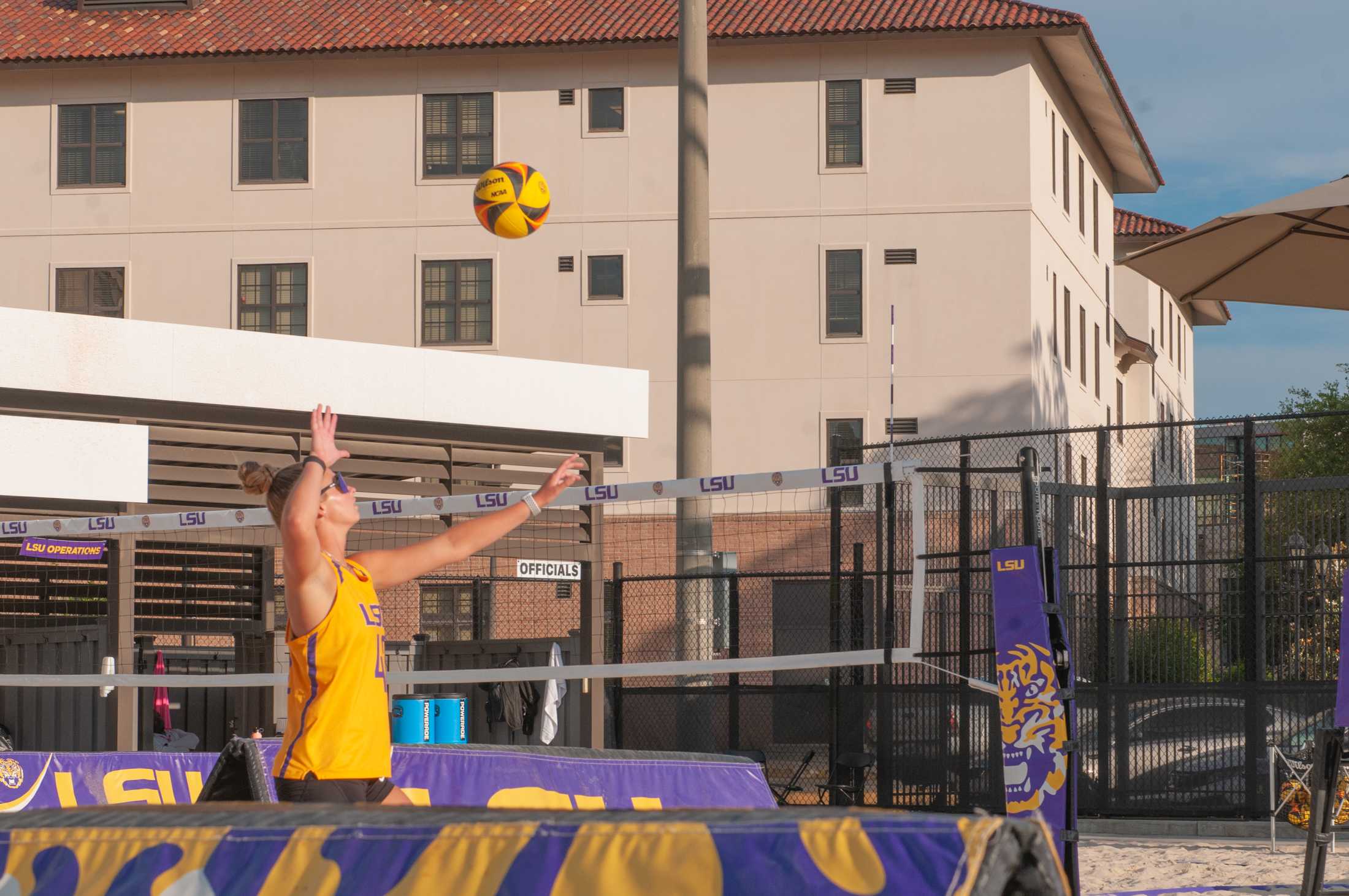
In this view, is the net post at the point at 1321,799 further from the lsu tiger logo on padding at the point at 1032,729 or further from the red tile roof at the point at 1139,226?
the red tile roof at the point at 1139,226

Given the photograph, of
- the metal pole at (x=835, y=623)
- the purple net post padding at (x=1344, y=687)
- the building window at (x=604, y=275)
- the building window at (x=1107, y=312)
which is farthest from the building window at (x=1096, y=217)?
the purple net post padding at (x=1344, y=687)

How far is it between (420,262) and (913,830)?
3463 centimetres

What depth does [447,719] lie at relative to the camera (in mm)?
16828

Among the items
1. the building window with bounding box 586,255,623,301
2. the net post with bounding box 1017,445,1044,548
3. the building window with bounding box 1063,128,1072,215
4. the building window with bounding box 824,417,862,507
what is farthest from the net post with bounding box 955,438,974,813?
the building window with bounding box 1063,128,1072,215

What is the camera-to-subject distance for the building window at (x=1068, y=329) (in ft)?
127

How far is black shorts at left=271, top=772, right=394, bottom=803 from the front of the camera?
196 inches

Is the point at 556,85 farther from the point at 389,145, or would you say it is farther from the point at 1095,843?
the point at 1095,843

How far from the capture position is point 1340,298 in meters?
10.4

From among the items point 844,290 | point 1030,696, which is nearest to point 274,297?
point 844,290

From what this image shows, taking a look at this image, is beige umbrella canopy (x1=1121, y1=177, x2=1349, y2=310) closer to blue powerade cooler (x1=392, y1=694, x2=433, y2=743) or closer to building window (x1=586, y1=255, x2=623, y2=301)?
blue powerade cooler (x1=392, y1=694, x2=433, y2=743)

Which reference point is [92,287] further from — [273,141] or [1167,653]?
[1167,653]

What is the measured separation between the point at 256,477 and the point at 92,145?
34472mm

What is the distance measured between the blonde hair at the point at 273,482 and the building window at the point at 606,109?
103 feet

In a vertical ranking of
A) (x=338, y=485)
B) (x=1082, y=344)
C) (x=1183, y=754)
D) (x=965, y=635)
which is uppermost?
(x=1082, y=344)
